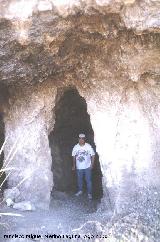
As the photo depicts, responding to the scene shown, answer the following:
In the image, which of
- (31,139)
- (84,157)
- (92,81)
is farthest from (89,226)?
(92,81)

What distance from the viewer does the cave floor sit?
535cm

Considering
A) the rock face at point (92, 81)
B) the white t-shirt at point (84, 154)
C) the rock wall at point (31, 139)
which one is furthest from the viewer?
the white t-shirt at point (84, 154)

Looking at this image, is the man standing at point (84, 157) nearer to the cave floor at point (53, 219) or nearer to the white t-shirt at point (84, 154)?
the white t-shirt at point (84, 154)

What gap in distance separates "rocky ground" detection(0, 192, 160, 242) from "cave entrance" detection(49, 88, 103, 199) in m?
2.36

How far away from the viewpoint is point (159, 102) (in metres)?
6.24

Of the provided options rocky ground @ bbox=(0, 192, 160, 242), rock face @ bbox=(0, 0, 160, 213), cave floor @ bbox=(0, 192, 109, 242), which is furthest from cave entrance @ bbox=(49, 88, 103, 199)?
rocky ground @ bbox=(0, 192, 160, 242)

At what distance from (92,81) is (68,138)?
9.09 feet

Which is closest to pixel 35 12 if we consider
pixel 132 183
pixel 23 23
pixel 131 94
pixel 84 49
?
pixel 23 23

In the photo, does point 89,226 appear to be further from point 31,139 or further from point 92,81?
point 92,81

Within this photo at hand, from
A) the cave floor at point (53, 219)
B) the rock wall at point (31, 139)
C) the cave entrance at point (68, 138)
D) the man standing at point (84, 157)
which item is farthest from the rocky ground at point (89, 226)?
the cave entrance at point (68, 138)

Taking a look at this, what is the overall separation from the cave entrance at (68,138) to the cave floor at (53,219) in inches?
50.7

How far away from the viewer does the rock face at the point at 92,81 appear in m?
5.00

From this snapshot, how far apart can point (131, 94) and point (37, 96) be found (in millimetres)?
1443

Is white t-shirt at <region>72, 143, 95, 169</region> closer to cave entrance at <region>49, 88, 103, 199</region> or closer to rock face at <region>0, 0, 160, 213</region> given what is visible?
rock face at <region>0, 0, 160, 213</region>
